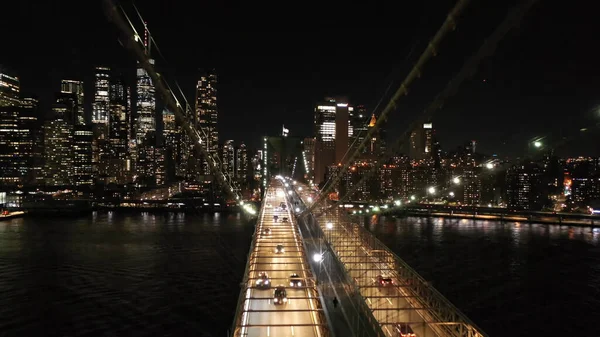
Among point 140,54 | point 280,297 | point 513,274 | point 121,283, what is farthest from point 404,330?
point 513,274

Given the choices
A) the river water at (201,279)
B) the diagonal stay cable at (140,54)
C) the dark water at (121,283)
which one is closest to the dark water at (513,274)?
the river water at (201,279)

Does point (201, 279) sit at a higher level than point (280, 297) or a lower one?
lower

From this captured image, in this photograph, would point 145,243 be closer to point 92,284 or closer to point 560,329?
point 92,284

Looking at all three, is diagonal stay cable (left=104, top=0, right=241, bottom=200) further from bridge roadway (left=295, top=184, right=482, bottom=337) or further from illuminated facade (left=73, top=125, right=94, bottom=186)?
illuminated facade (left=73, top=125, right=94, bottom=186)

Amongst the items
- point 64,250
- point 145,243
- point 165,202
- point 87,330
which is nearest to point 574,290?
point 87,330

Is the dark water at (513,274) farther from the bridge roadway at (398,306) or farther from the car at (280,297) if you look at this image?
the car at (280,297)

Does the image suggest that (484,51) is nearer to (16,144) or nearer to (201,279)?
(201,279)

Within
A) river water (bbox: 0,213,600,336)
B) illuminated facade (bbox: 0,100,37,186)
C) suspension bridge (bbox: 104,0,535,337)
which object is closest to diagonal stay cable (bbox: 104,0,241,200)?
suspension bridge (bbox: 104,0,535,337)
